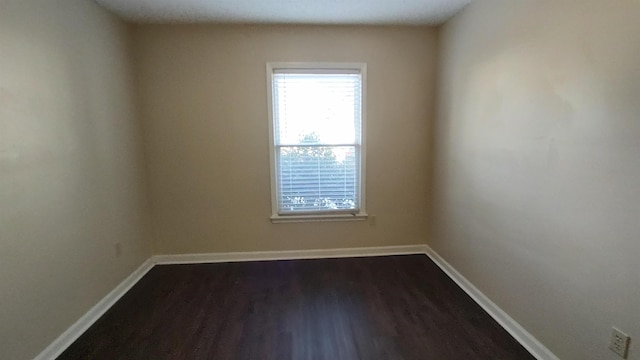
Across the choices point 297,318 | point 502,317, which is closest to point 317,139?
point 297,318

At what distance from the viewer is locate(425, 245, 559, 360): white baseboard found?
1943 mm

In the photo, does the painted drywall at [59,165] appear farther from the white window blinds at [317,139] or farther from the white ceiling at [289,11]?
the white window blinds at [317,139]

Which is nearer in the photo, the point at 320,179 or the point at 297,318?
the point at 297,318

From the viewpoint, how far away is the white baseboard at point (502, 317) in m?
1.94

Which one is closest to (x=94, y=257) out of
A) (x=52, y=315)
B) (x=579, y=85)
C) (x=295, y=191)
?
(x=52, y=315)

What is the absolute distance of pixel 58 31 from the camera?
208cm

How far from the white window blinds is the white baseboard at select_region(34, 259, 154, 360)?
60.2 inches

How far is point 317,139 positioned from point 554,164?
208cm

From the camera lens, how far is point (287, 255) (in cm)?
348

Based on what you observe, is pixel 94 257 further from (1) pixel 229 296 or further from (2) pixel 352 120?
(2) pixel 352 120

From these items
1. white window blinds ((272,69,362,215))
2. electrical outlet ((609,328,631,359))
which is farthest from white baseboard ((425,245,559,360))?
white window blinds ((272,69,362,215))

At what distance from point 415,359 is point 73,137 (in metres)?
2.76

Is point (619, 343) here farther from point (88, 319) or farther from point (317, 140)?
point (88, 319)

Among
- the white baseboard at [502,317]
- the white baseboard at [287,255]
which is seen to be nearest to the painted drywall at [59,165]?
the white baseboard at [287,255]
